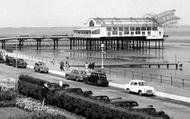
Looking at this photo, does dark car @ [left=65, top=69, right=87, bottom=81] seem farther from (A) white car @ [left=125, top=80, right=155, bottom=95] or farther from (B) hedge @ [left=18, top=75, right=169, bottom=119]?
(B) hedge @ [left=18, top=75, right=169, bottom=119]

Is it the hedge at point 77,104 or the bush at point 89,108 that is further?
the hedge at point 77,104

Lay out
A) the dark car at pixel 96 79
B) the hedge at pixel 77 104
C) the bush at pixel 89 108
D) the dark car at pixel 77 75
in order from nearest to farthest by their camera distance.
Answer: the bush at pixel 89 108 → the hedge at pixel 77 104 → the dark car at pixel 96 79 → the dark car at pixel 77 75

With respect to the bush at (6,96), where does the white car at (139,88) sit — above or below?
below

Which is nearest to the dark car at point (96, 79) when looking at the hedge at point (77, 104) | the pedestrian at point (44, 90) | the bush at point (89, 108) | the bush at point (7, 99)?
the hedge at point (77, 104)

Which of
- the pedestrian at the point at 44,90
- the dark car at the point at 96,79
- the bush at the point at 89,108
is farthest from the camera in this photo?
the dark car at the point at 96,79

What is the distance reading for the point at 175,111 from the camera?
30297mm

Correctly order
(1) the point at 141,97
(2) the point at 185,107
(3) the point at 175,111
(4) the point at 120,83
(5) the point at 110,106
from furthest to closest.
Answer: (4) the point at 120,83, (1) the point at 141,97, (2) the point at 185,107, (3) the point at 175,111, (5) the point at 110,106

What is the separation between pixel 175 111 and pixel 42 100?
9390 millimetres

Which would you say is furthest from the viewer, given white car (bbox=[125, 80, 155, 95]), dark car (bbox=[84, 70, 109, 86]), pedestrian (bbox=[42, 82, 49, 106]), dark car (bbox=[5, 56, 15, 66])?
dark car (bbox=[5, 56, 15, 66])

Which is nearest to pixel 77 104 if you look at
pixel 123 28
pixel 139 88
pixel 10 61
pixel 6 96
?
pixel 6 96

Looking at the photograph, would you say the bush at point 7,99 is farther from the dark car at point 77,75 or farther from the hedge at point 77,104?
the dark car at point 77,75

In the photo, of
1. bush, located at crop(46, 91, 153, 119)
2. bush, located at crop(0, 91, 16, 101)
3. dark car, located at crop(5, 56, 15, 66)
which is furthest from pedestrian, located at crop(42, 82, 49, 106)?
dark car, located at crop(5, 56, 15, 66)

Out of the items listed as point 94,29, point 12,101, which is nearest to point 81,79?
point 12,101

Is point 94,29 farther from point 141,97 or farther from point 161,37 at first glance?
point 141,97
